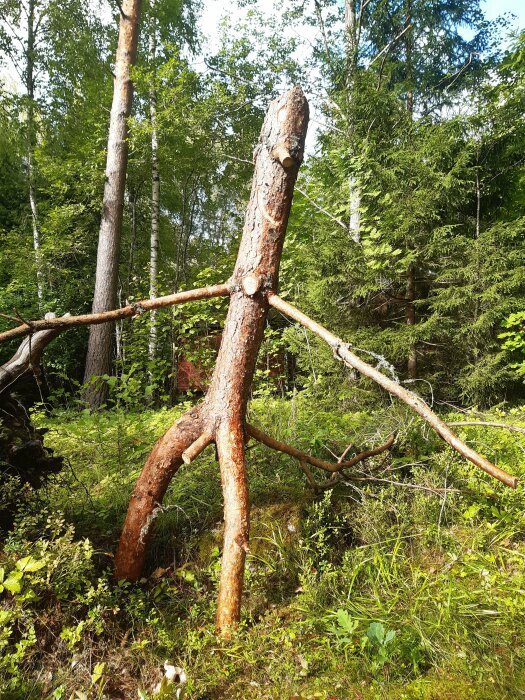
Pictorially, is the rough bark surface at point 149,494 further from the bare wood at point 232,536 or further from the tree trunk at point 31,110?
the tree trunk at point 31,110

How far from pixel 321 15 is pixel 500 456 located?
30.8 feet

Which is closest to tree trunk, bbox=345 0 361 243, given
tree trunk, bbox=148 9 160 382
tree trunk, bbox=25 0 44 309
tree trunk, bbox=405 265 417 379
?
tree trunk, bbox=405 265 417 379

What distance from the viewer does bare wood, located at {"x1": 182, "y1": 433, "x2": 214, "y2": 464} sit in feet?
6.33

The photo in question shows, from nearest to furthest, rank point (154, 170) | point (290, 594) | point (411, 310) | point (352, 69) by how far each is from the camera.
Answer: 1. point (290, 594)
2. point (411, 310)
3. point (352, 69)
4. point (154, 170)

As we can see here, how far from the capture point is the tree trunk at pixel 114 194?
745cm

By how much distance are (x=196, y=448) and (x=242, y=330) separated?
2.27 ft

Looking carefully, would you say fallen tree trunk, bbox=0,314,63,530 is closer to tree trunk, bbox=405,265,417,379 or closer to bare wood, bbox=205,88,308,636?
bare wood, bbox=205,88,308,636

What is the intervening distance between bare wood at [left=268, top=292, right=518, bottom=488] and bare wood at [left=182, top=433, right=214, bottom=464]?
2.70 feet

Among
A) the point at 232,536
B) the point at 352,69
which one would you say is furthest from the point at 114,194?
the point at 232,536

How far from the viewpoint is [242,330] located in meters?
2.12

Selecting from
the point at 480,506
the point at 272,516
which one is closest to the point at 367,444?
the point at 480,506

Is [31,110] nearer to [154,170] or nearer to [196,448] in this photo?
[154,170]

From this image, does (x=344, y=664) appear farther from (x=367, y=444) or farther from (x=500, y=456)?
(x=500, y=456)

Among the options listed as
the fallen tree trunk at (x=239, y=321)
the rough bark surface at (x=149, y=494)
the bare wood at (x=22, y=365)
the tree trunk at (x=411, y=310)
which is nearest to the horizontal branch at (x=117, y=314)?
the fallen tree trunk at (x=239, y=321)
